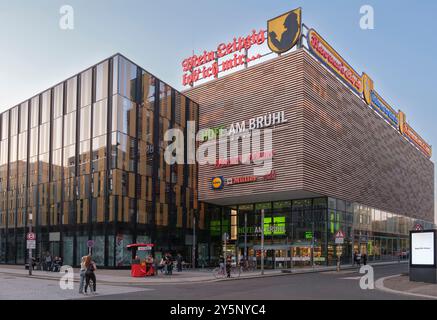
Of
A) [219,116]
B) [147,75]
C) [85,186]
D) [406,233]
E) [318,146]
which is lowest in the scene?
[406,233]

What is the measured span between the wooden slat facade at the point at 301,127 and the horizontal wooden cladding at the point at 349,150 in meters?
0.11

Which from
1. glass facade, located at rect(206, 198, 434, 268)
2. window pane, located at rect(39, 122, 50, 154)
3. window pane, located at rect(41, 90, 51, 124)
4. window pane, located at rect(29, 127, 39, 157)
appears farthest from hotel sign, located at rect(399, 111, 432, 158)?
window pane, located at rect(29, 127, 39, 157)

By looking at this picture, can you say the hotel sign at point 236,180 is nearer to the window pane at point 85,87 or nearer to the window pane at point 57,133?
the window pane at point 85,87

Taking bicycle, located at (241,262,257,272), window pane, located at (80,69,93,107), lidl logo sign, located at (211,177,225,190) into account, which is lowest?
bicycle, located at (241,262,257,272)

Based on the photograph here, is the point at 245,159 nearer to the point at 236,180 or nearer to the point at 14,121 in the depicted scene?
the point at 236,180

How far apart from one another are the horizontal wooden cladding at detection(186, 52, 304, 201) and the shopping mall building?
130 millimetres

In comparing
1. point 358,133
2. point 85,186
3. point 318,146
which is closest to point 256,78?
point 318,146

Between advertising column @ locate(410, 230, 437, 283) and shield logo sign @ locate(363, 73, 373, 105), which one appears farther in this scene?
shield logo sign @ locate(363, 73, 373, 105)

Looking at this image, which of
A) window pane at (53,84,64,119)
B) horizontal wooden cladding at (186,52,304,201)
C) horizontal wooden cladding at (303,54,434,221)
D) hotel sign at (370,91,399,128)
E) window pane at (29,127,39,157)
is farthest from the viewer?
hotel sign at (370,91,399,128)

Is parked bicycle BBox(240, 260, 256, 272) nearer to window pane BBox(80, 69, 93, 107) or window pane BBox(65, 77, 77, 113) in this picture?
window pane BBox(80, 69, 93, 107)

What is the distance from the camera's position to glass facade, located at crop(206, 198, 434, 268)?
50656 millimetres

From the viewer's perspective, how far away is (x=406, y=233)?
8044 centimetres
